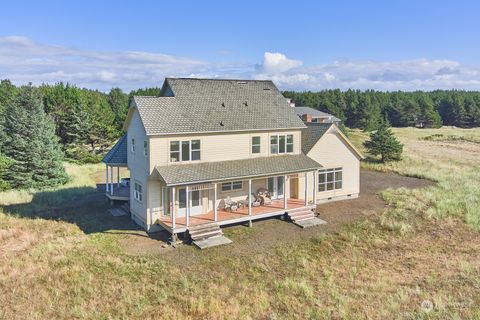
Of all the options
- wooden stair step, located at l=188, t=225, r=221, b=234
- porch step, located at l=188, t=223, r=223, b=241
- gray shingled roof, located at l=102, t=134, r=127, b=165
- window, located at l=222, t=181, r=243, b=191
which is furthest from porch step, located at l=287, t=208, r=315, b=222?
gray shingled roof, located at l=102, t=134, r=127, b=165

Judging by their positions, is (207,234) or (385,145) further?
(385,145)

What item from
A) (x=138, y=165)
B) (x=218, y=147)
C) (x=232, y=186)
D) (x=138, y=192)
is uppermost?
(x=218, y=147)

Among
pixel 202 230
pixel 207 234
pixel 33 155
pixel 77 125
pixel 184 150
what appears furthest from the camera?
pixel 77 125

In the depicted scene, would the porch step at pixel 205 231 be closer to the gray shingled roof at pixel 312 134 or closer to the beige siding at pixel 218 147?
the beige siding at pixel 218 147

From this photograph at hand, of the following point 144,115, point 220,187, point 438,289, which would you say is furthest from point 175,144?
point 438,289

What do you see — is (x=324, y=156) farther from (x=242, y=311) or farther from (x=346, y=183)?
(x=242, y=311)

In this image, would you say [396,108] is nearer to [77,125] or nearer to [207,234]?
[77,125]

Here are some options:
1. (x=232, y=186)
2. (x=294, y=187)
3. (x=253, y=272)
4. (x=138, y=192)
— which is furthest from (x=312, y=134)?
(x=253, y=272)
